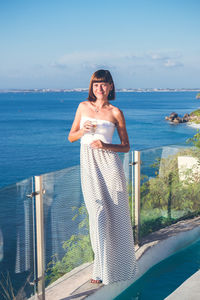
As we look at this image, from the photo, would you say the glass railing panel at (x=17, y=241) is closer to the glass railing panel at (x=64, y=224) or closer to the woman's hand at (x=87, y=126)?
the glass railing panel at (x=64, y=224)

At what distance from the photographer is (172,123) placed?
58719mm

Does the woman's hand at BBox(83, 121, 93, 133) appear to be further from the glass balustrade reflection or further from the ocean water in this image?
the ocean water

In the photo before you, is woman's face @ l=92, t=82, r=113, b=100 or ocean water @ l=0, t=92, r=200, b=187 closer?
woman's face @ l=92, t=82, r=113, b=100

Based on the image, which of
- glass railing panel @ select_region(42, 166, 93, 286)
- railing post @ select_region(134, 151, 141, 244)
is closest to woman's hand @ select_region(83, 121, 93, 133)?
glass railing panel @ select_region(42, 166, 93, 286)

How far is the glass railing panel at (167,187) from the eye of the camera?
164 inches

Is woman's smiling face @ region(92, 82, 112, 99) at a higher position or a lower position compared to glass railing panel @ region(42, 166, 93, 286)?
higher

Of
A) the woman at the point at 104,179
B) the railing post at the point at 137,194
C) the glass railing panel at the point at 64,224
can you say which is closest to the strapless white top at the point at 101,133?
the woman at the point at 104,179

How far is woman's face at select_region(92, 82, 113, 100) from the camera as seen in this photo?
297 cm

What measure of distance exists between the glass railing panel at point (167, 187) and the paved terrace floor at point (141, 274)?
0.15 m

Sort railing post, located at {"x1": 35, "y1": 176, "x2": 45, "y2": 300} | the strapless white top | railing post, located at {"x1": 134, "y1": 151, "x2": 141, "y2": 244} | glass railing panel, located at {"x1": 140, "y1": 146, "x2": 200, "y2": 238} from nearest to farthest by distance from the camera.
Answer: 1. railing post, located at {"x1": 35, "y1": 176, "x2": 45, "y2": 300}
2. the strapless white top
3. railing post, located at {"x1": 134, "y1": 151, "x2": 141, "y2": 244}
4. glass railing panel, located at {"x1": 140, "y1": 146, "x2": 200, "y2": 238}

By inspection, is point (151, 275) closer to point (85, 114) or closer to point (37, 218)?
point (37, 218)

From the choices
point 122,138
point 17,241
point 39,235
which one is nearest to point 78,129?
point 122,138

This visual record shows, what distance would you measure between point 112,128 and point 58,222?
2.68 ft

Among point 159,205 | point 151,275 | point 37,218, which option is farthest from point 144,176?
point 37,218
